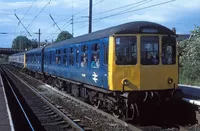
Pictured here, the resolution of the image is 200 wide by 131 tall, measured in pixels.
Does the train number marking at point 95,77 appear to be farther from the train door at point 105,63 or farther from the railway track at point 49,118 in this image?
the railway track at point 49,118

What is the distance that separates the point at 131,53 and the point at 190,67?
13216 mm

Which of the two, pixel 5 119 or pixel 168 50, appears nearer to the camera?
pixel 5 119

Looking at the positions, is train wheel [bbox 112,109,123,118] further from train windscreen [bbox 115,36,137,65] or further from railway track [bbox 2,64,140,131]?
train windscreen [bbox 115,36,137,65]

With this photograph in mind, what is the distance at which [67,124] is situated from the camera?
1138 cm

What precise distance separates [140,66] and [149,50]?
635mm

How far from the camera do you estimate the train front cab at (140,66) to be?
1119 cm

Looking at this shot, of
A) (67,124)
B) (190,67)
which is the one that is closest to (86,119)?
(67,124)

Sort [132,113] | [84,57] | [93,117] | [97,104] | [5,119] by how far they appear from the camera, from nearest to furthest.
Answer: [5,119], [132,113], [93,117], [97,104], [84,57]

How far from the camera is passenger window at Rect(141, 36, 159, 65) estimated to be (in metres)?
11.4

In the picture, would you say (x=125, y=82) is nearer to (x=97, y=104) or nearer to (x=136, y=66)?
(x=136, y=66)

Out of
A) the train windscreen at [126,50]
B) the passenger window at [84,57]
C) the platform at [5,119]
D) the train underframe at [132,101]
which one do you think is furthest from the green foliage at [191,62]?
the platform at [5,119]

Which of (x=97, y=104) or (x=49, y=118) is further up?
(x=97, y=104)

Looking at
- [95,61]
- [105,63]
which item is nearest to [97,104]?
[95,61]

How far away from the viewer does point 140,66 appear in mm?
11297
